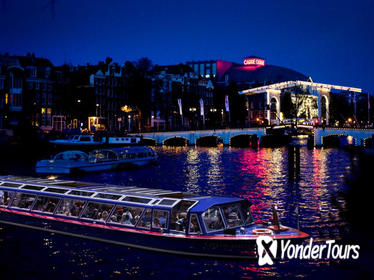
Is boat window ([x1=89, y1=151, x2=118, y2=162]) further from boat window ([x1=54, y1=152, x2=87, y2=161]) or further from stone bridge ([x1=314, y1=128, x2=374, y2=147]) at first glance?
stone bridge ([x1=314, y1=128, x2=374, y2=147])

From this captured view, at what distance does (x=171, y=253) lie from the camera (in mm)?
18953

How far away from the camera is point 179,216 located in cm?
1934

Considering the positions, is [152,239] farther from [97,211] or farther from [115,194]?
[97,211]

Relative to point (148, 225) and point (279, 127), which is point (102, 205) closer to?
point (148, 225)

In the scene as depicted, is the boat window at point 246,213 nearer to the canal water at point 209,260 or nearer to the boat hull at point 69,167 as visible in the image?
the canal water at point 209,260

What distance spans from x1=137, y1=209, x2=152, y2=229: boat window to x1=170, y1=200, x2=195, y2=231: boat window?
1.13m

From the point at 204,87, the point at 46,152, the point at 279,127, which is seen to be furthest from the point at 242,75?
the point at 46,152

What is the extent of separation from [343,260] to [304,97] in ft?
361

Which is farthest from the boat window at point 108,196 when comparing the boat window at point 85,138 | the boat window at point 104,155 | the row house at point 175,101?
the row house at point 175,101

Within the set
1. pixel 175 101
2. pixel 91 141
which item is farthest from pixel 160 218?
pixel 175 101

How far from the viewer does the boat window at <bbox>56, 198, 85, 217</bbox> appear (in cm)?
2283

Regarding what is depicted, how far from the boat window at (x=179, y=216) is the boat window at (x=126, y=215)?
5.36 ft

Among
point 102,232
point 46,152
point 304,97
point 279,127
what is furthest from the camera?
point 304,97

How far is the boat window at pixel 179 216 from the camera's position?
1907 cm
